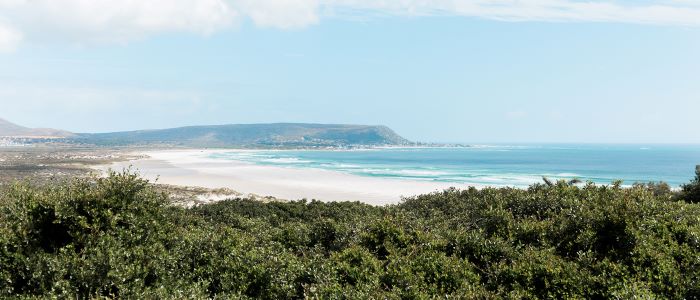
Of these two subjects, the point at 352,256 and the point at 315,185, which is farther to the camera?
the point at 315,185

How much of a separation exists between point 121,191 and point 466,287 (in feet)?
28.4

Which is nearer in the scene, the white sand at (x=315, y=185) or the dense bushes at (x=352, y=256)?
the dense bushes at (x=352, y=256)

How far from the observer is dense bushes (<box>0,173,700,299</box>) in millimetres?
8227

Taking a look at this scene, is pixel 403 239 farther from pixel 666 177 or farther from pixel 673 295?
pixel 666 177

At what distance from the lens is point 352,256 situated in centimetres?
1032

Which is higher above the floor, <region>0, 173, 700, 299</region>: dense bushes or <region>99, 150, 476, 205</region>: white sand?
<region>0, 173, 700, 299</region>: dense bushes

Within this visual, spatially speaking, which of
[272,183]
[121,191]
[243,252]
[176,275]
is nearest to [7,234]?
[121,191]

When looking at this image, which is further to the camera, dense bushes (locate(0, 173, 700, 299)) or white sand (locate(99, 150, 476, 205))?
white sand (locate(99, 150, 476, 205))

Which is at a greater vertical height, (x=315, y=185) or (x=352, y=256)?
(x=352, y=256)

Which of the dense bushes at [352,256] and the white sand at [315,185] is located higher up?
the dense bushes at [352,256]

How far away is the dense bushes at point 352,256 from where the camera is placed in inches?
324

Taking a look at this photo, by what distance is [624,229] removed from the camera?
10.0m

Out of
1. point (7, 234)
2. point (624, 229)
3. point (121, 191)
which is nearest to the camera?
point (7, 234)

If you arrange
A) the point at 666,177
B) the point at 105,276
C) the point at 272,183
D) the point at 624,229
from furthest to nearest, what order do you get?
the point at 666,177 < the point at 272,183 < the point at 624,229 < the point at 105,276
